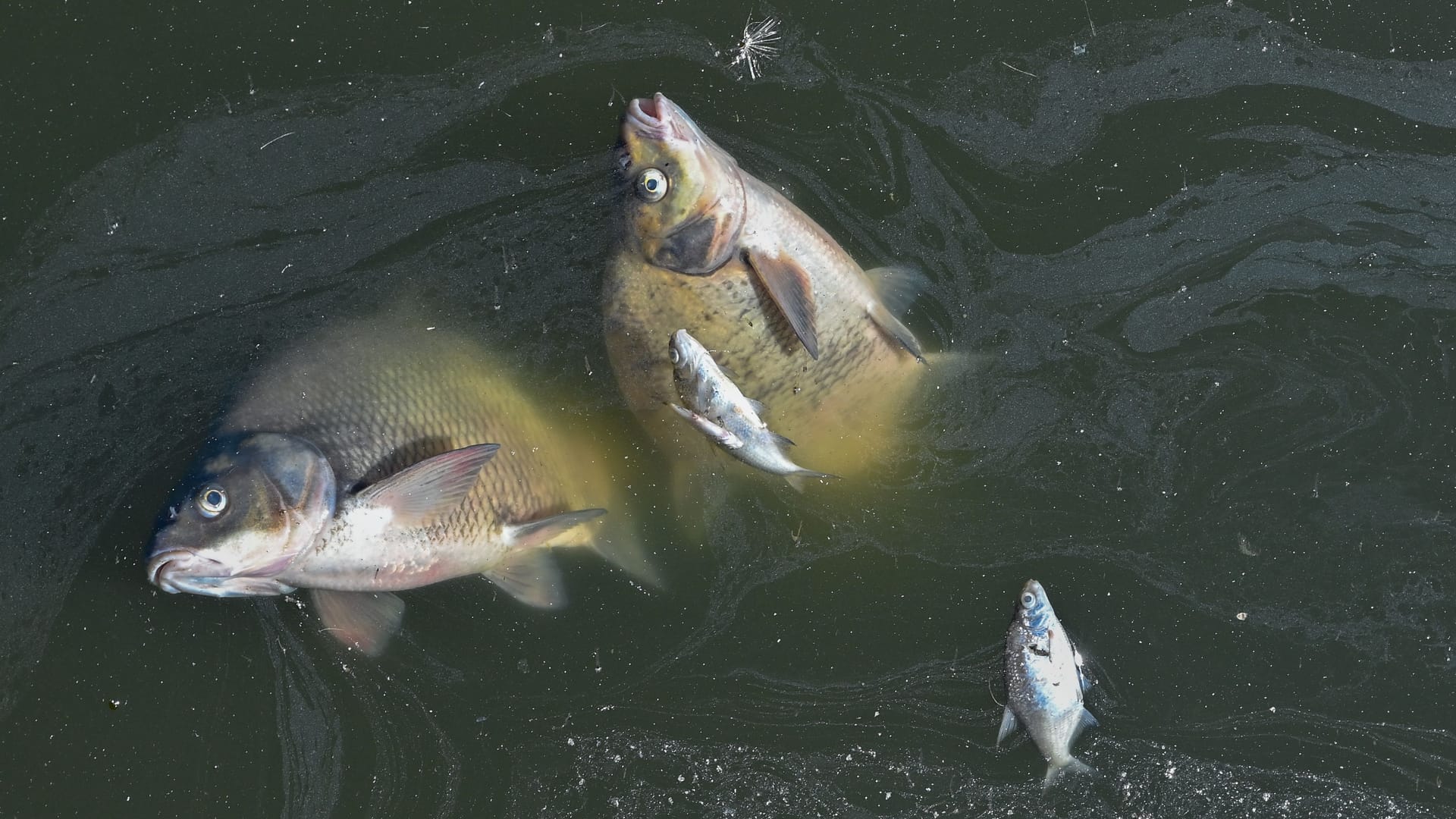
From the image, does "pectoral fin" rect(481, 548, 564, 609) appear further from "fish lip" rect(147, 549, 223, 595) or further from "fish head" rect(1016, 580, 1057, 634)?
"fish head" rect(1016, 580, 1057, 634)

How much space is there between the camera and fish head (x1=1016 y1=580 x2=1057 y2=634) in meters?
2.91

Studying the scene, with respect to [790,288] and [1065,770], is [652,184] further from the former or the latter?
[1065,770]

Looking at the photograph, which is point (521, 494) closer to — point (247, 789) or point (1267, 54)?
point (247, 789)

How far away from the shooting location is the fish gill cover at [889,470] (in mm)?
2914

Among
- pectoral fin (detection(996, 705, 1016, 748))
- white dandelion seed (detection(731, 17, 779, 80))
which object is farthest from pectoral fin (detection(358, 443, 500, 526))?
pectoral fin (detection(996, 705, 1016, 748))

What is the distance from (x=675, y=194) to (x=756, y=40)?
723mm

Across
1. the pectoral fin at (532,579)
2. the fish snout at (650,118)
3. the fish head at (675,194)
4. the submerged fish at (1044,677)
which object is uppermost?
the fish snout at (650,118)

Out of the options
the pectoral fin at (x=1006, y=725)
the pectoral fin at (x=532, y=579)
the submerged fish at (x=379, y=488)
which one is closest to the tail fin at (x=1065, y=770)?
the pectoral fin at (x=1006, y=725)

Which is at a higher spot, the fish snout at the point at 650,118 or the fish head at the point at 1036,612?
the fish snout at the point at 650,118

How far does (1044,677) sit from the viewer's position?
2.92 metres

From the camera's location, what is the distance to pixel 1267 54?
2.93 meters

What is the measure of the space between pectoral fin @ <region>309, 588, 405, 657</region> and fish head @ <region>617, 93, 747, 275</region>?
4.47 ft

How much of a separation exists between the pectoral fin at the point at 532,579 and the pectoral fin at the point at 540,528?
6 centimetres

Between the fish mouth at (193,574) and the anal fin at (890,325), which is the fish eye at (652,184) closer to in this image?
the anal fin at (890,325)
